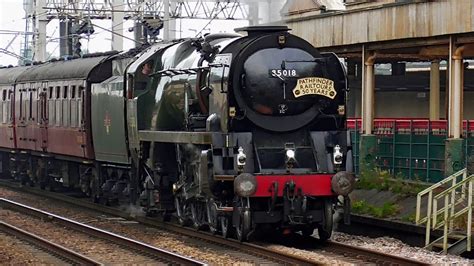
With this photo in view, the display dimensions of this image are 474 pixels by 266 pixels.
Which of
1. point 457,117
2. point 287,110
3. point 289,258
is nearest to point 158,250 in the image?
point 289,258

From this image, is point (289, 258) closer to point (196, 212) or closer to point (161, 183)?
point (196, 212)

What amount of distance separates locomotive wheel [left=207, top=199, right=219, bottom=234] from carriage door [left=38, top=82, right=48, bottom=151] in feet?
35.1

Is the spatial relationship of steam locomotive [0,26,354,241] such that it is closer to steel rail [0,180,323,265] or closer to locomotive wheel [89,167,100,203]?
steel rail [0,180,323,265]

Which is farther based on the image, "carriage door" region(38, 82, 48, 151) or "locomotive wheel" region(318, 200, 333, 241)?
"carriage door" region(38, 82, 48, 151)

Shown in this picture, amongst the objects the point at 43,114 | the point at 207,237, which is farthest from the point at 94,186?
the point at 207,237

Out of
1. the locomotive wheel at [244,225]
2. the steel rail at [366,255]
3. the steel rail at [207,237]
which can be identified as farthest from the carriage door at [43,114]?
the steel rail at [366,255]

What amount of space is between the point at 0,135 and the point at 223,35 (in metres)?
16.2

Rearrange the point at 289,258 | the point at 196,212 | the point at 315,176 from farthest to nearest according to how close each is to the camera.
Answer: the point at 196,212
the point at 315,176
the point at 289,258

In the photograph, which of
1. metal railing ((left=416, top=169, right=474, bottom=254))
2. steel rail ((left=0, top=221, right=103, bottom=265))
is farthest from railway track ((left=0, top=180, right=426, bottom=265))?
steel rail ((left=0, top=221, right=103, bottom=265))

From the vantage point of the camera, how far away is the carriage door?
2575 centimetres

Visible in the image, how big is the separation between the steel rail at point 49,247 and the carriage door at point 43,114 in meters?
7.54

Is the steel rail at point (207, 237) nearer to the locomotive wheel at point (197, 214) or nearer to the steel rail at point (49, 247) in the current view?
the locomotive wheel at point (197, 214)

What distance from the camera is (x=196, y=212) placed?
16.9 meters

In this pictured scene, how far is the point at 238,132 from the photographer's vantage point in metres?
14.9
